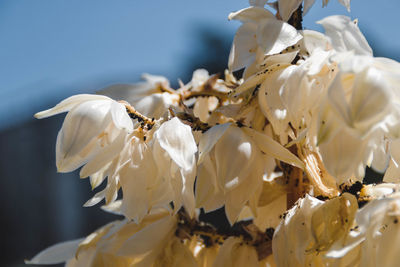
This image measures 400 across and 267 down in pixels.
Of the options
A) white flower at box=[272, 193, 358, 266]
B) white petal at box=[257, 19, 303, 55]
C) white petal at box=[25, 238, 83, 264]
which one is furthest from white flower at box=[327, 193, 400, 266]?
white petal at box=[25, 238, 83, 264]

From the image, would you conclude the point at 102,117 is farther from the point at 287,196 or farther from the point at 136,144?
the point at 287,196

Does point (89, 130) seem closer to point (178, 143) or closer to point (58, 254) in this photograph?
point (178, 143)

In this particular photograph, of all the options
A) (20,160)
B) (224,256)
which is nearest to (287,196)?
(224,256)

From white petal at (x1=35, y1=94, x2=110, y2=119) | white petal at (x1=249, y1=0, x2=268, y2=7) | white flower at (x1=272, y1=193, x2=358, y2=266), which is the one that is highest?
white petal at (x1=249, y1=0, x2=268, y2=7)

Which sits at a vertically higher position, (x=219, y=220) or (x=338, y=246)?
(x=338, y=246)

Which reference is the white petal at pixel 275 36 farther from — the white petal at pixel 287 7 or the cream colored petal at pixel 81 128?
the cream colored petal at pixel 81 128

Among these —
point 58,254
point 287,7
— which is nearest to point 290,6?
point 287,7

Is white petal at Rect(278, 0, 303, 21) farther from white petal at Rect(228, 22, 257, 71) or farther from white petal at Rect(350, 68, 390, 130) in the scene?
white petal at Rect(350, 68, 390, 130)

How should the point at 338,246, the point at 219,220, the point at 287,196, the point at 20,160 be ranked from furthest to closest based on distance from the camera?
the point at 20,160, the point at 219,220, the point at 287,196, the point at 338,246
